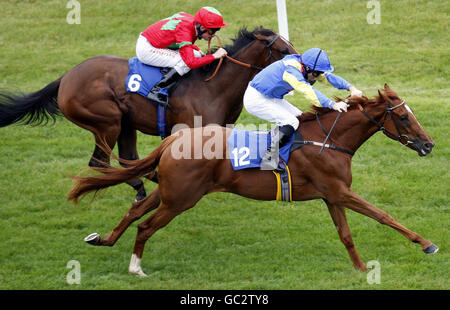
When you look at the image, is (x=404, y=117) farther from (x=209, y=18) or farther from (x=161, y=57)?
(x=161, y=57)

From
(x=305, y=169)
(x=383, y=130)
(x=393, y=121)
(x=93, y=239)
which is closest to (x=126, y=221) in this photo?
(x=93, y=239)

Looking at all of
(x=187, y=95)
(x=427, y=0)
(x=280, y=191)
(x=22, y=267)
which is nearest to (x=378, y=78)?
(x=427, y=0)

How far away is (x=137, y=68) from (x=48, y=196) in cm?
217

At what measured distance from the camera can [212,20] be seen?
7387 millimetres

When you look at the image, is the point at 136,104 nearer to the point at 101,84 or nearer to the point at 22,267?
the point at 101,84

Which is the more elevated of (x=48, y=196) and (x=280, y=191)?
(x=280, y=191)

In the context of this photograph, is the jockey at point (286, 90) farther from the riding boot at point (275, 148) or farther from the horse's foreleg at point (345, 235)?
the horse's foreleg at point (345, 235)

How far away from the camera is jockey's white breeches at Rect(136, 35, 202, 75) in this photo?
7.60 m

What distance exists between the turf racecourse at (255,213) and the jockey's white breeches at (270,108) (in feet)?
4.69

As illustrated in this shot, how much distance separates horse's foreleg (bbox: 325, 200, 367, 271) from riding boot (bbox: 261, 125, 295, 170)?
69 cm

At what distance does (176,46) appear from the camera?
305 inches

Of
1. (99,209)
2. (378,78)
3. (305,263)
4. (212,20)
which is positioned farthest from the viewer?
(378,78)

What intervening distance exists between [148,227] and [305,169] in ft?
4.99

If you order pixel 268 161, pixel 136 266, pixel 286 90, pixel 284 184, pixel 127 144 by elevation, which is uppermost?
pixel 286 90
